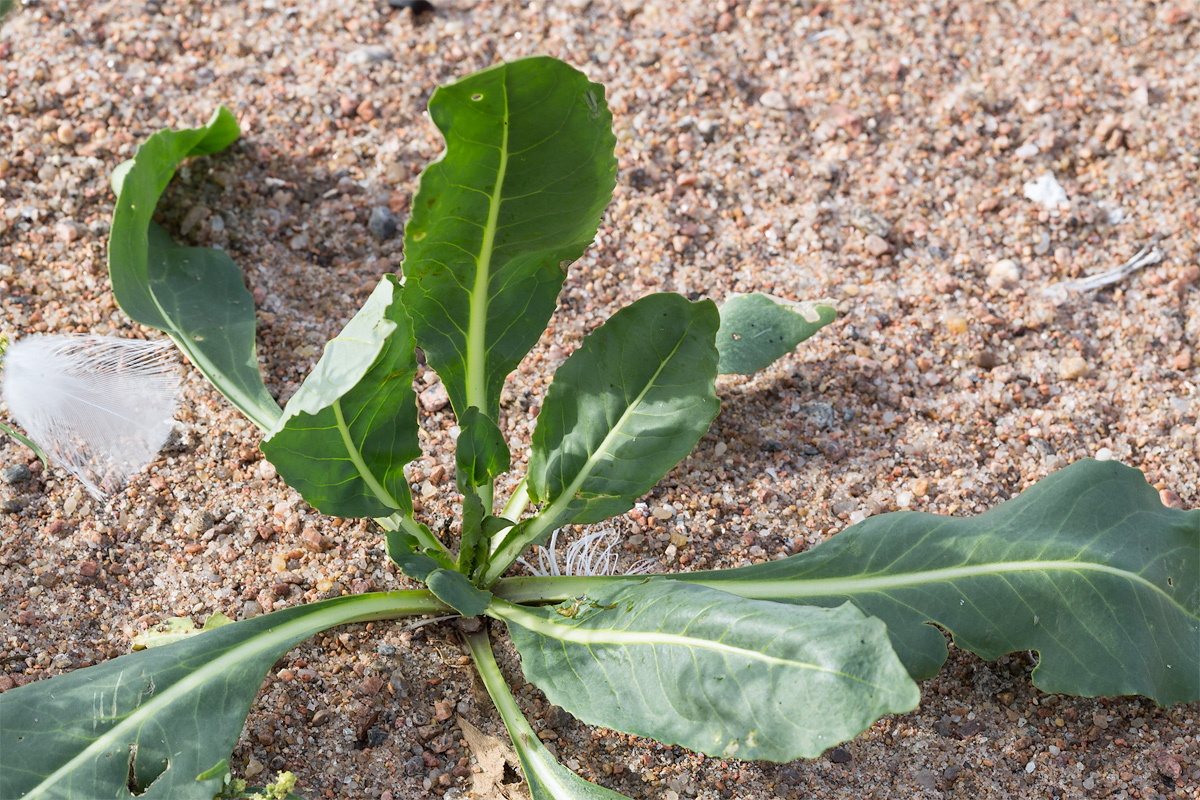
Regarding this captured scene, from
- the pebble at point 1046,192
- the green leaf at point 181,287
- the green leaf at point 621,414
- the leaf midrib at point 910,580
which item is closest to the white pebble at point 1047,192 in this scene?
the pebble at point 1046,192

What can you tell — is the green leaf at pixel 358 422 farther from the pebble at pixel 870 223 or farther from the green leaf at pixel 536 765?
the pebble at pixel 870 223

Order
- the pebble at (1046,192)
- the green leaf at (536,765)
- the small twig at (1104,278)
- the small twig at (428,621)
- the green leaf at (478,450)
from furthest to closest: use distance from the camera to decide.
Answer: the pebble at (1046,192), the small twig at (1104,278), the small twig at (428,621), the green leaf at (478,450), the green leaf at (536,765)

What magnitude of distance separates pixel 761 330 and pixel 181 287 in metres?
1.27

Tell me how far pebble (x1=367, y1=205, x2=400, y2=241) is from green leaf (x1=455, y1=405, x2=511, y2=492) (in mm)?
880

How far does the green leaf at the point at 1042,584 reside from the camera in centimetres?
168

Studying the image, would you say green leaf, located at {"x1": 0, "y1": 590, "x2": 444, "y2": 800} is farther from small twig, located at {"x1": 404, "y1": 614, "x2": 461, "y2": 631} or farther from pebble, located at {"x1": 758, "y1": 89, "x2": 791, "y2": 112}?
pebble, located at {"x1": 758, "y1": 89, "x2": 791, "y2": 112}

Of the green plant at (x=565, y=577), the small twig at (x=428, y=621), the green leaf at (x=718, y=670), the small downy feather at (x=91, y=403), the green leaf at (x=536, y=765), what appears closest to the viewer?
the green leaf at (x=718, y=670)

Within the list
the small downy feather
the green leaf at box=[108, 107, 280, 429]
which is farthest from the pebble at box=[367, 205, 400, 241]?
the small downy feather

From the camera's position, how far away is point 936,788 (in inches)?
66.4

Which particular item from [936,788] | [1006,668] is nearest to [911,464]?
[1006,668]

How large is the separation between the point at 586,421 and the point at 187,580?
82 centimetres

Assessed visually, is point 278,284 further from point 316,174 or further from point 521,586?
point 521,586

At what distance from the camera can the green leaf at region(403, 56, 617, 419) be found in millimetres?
1438

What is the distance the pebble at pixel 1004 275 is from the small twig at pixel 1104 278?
79 mm
